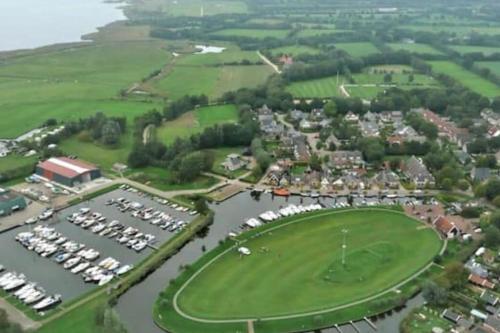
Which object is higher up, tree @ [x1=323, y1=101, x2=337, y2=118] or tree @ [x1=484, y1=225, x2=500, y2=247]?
tree @ [x1=323, y1=101, x2=337, y2=118]

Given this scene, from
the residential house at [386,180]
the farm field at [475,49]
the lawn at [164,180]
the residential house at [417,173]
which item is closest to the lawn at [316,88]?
the residential house at [417,173]

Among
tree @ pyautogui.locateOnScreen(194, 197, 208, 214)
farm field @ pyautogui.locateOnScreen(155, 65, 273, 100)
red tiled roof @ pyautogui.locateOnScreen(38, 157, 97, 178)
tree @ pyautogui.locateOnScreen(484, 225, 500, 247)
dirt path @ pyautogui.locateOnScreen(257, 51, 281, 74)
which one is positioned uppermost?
dirt path @ pyautogui.locateOnScreen(257, 51, 281, 74)

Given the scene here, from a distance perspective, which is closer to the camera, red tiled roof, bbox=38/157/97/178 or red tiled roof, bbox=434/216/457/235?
red tiled roof, bbox=434/216/457/235

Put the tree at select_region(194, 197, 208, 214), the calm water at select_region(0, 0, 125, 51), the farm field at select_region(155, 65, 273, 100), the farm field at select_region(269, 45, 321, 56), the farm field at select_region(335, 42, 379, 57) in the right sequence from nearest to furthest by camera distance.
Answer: the tree at select_region(194, 197, 208, 214)
the farm field at select_region(155, 65, 273, 100)
the farm field at select_region(335, 42, 379, 57)
the farm field at select_region(269, 45, 321, 56)
the calm water at select_region(0, 0, 125, 51)

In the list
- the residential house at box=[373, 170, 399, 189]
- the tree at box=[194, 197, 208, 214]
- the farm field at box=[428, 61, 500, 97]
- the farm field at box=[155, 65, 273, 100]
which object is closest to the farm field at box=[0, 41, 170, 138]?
the farm field at box=[155, 65, 273, 100]

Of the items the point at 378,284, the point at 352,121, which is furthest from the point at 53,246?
the point at 352,121

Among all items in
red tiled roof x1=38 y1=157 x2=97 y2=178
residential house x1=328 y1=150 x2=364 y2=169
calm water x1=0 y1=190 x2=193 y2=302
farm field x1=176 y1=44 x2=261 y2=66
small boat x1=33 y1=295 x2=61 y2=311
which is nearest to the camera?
small boat x1=33 y1=295 x2=61 y2=311

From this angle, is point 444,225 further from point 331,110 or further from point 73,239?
point 331,110

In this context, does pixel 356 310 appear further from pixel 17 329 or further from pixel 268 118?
pixel 268 118

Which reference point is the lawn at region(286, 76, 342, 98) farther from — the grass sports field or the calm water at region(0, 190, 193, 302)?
the calm water at region(0, 190, 193, 302)
